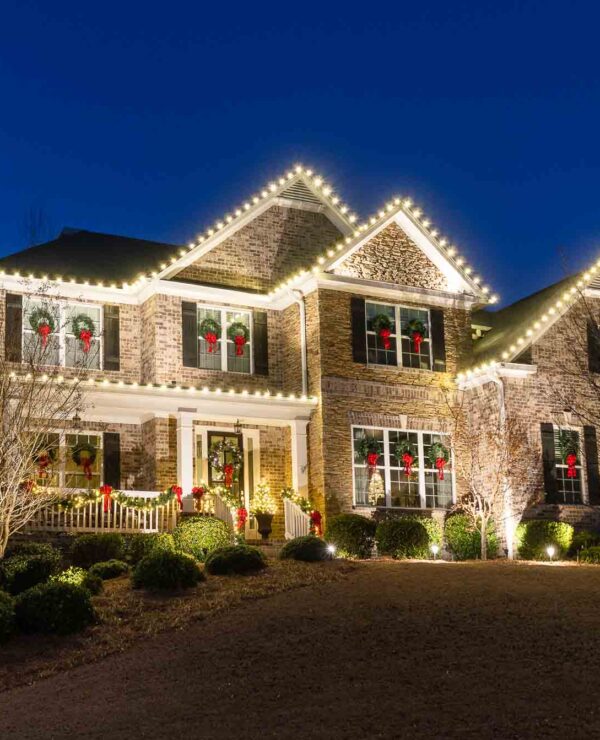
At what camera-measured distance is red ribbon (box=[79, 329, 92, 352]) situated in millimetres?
25344

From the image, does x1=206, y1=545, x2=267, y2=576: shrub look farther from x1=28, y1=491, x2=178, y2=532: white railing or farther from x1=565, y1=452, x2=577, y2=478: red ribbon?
x1=565, y1=452, x2=577, y2=478: red ribbon

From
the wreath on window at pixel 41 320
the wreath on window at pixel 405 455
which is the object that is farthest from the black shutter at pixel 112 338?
the wreath on window at pixel 405 455

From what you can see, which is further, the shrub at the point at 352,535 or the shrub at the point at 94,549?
the shrub at the point at 352,535

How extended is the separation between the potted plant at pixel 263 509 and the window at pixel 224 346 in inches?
116

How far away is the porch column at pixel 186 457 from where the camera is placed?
2347cm

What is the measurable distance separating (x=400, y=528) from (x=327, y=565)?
3.23 meters

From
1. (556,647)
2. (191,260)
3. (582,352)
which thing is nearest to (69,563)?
(191,260)

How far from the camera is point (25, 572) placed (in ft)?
62.0

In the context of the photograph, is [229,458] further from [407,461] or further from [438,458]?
[438,458]

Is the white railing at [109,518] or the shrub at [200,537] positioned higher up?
the white railing at [109,518]

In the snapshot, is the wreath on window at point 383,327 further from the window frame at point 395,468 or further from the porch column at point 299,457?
the porch column at point 299,457

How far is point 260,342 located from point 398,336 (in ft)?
10.5

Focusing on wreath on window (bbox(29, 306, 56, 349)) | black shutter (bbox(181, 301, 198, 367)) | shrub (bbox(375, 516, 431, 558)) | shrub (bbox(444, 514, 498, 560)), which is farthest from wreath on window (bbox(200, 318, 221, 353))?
shrub (bbox(444, 514, 498, 560))

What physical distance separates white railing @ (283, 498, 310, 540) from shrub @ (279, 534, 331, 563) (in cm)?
251
